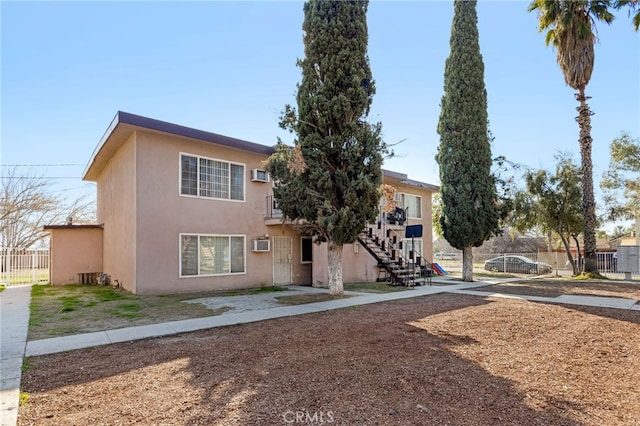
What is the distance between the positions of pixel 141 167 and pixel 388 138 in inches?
303

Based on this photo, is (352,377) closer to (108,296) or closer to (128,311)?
(128,311)

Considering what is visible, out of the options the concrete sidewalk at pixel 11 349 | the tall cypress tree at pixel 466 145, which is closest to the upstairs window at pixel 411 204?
the tall cypress tree at pixel 466 145

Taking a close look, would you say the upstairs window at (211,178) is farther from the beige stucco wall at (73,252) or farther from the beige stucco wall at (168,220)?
the beige stucco wall at (73,252)

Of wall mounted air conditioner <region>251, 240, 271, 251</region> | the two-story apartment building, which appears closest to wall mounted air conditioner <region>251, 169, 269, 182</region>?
the two-story apartment building

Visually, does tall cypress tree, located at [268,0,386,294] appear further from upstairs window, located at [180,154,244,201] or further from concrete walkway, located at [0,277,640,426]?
upstairs window, located at [180,154,244,201]

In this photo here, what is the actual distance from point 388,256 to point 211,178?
7637 millimetres

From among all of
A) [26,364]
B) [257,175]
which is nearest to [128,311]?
[26,364]

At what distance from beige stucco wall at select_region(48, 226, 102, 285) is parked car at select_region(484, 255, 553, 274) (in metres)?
22.8

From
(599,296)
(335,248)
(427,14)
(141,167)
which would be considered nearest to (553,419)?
(335,248)

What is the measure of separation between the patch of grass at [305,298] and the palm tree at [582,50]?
13111mm

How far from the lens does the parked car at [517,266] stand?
22797 mm

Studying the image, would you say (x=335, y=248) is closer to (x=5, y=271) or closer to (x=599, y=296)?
(x=599, y=296)

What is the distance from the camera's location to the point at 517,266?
77.0ft

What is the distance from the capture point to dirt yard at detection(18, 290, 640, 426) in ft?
11.5
